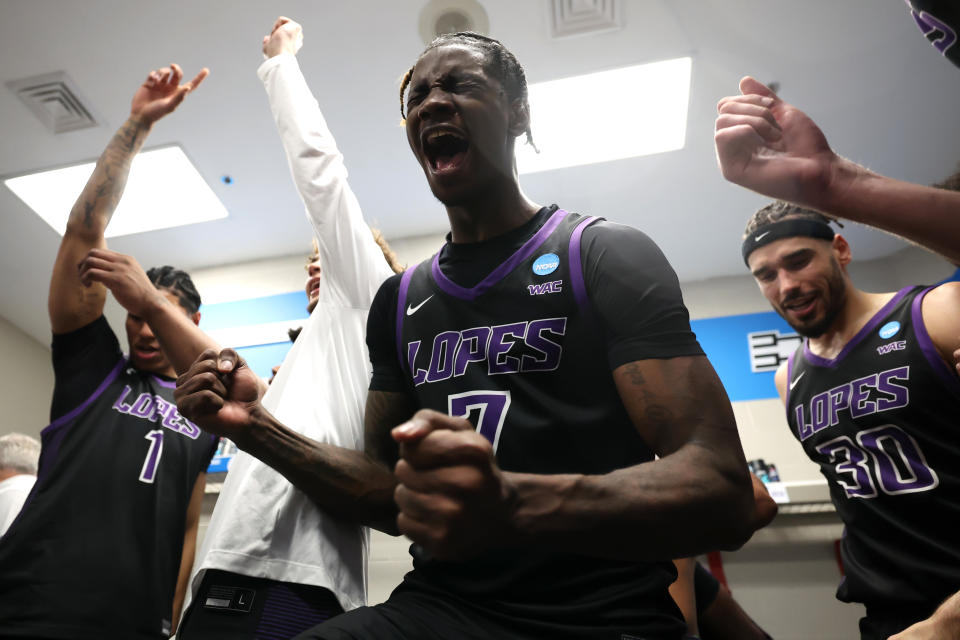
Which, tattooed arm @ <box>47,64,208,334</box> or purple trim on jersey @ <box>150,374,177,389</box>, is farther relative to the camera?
purple trim on jersey @ <box>150,374,177,389</box>

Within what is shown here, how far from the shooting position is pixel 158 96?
207 cm

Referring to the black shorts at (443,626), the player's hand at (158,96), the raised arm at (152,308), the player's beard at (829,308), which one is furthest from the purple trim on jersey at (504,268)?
the player's hand at (158,96)

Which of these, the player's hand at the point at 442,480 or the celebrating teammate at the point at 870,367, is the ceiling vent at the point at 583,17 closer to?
the celebrating teammate at the point at 870,367

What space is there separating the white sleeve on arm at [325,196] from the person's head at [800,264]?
54.1 inches

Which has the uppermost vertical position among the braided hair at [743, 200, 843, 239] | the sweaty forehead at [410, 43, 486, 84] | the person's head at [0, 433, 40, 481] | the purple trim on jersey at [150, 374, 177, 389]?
the sweaty forehead at [410, 43, 486, 84]

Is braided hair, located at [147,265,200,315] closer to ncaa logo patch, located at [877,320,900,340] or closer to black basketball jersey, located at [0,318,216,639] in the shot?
black basketball jersey, located at [0,318,216,639]

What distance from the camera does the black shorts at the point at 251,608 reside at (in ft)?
3.50

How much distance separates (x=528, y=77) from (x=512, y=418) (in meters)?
2.29

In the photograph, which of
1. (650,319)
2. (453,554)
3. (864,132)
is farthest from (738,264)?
(453,554)

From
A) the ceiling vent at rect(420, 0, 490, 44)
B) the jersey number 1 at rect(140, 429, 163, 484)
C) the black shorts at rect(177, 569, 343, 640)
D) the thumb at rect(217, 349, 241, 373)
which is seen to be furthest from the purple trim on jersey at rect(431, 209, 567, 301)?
the ceiling vent at rect(420, 0, 490, 44)

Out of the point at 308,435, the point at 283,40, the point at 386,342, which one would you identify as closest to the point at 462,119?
the point at 386,342

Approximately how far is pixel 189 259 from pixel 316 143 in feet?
9.60

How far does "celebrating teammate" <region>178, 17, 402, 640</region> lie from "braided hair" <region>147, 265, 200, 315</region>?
895 mm

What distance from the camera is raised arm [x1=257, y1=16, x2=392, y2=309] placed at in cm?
143
